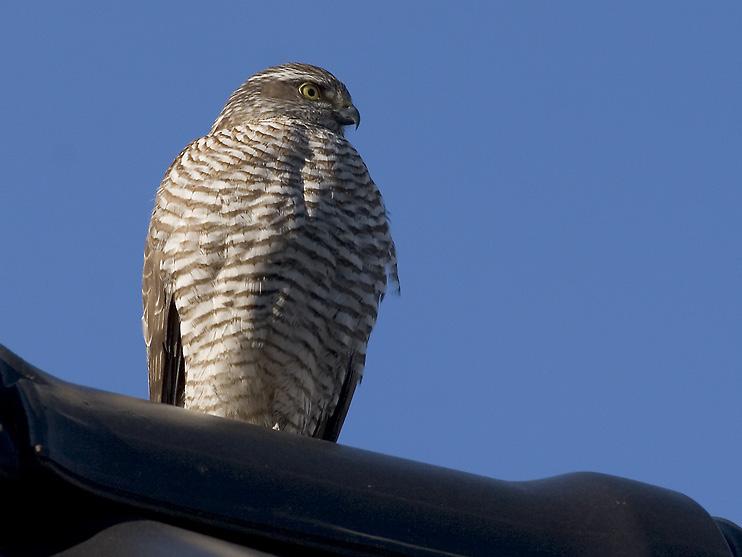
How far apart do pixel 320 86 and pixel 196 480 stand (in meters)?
5.14

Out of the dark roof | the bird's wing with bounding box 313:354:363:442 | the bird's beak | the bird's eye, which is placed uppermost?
the bird's eye

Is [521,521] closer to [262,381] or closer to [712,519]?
[712,519]

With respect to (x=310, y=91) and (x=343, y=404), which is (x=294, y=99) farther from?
(x=343, y=404)

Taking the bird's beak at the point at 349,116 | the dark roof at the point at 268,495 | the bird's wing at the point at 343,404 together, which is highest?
the bird's beak at the point at 349,116

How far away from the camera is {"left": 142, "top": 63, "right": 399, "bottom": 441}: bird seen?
18.7 ft

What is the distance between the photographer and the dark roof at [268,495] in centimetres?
236

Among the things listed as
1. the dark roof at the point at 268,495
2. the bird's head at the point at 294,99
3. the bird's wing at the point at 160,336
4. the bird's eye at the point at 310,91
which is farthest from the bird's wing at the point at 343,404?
the dark roof at the point at 268,495

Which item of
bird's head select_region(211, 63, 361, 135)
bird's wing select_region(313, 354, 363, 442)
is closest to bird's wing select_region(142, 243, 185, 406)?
bird's wing select_region(313, 354, 363, 442)

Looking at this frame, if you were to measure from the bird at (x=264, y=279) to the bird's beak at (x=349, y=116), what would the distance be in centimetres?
89

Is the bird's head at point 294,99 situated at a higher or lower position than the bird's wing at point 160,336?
higher

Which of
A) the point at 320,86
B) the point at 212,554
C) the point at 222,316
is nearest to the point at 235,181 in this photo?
the point at 222,316

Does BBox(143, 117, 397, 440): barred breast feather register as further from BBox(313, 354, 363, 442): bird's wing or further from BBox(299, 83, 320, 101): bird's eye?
BBox(299, 83, 320, 101): bird's eye

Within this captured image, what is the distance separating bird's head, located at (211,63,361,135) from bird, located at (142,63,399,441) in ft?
2.40

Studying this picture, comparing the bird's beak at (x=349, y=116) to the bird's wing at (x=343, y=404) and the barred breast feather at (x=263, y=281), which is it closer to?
the barred breast feather at (x=263, y=281)
